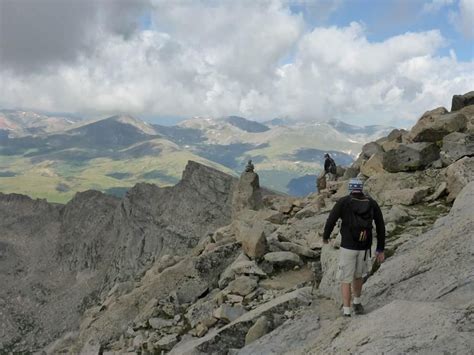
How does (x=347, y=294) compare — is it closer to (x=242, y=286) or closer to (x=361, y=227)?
(x=361, y=227)

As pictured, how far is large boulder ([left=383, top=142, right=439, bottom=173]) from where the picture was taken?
30.0 metres

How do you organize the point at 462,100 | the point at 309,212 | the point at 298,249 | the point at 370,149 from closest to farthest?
the point at 298,249
the point at 309,212
the point at 462,100
the point at 370,149

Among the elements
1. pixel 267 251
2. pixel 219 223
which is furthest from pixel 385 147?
pixel 219 223

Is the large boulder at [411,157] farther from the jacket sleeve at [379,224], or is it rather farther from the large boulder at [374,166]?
the jacket sleeve at [379,224]

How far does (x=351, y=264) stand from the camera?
1417 centimetres

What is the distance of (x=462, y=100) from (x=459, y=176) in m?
22.3

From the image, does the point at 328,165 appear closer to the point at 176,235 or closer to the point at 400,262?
the point at 400,262

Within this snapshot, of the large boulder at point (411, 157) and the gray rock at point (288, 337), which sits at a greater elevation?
the large boulder at point (411, 157)

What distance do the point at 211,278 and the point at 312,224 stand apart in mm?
7270

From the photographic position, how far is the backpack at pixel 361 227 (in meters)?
14.1

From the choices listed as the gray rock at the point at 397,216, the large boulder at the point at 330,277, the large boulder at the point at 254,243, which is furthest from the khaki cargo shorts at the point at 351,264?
the large boulder at the point at 254,243

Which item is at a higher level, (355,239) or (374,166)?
(374,166)

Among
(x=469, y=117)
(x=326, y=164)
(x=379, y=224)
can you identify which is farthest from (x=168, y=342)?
(x=326, y=164)

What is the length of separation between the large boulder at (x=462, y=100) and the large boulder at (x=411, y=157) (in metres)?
12.9
